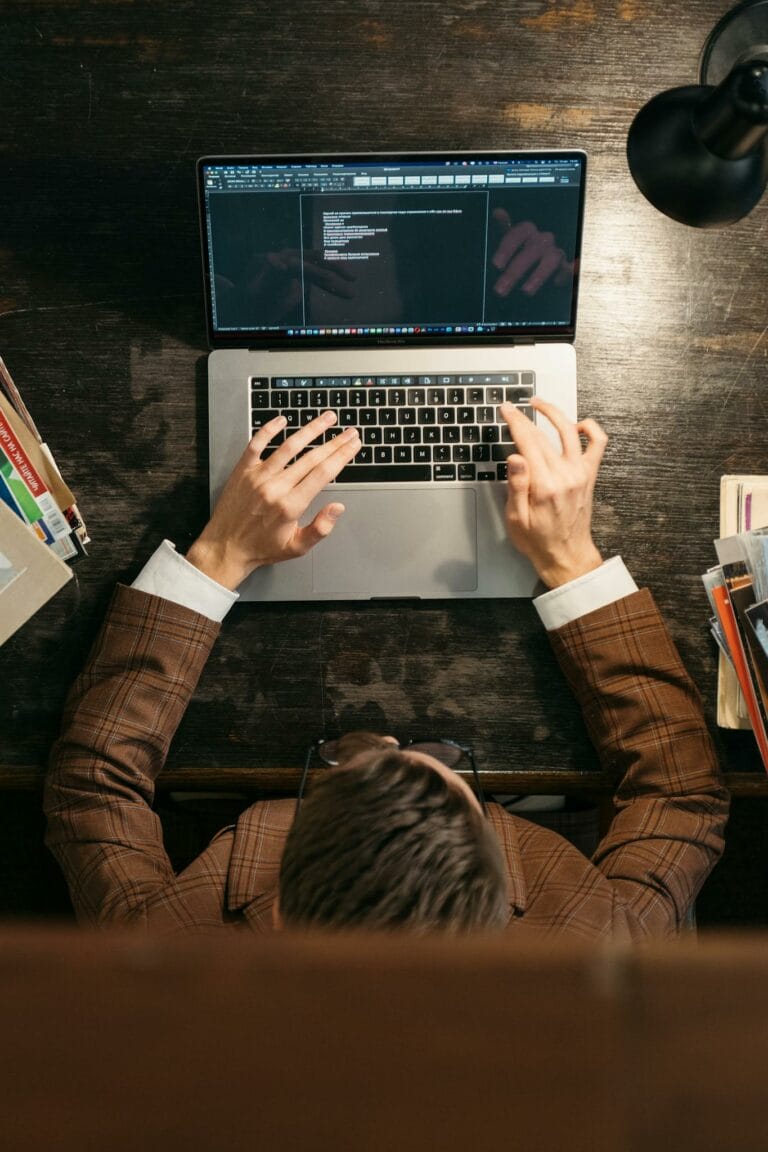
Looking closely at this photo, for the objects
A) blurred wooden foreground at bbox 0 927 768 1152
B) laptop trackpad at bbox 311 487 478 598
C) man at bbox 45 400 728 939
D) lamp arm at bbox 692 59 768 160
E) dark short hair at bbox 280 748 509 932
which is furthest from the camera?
laptop trackpad at bbox 311 487 478 598

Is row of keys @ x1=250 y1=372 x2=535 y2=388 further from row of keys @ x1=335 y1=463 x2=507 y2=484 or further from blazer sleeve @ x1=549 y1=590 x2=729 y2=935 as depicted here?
blazer sleeve @ x1=549 y1=590 x2=729 y2=935

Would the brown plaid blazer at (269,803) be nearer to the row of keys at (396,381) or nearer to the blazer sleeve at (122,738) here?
the blazer sleeve at (122,738)

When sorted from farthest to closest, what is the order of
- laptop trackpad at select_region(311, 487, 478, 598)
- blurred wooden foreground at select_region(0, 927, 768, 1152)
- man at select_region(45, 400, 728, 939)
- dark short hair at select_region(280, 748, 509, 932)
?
laptop trackpad at select_region(311, 487, 478, 598), man at select_region(45, 400, 728, 939), dark short hair at select_region(280, 748, 509, 932), blurred wooden foreground at select_region(0, 927, 768, 1152)

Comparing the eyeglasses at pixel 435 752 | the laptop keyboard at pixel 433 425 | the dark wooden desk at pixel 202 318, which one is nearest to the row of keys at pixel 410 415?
the laptop keyboard at pixel 433 425

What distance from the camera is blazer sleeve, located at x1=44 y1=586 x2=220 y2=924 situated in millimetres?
1061

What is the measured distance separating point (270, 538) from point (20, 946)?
93cm

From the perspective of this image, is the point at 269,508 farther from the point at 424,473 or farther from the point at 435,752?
the point at 435,752

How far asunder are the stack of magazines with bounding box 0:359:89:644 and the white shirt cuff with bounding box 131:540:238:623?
0.10 metres

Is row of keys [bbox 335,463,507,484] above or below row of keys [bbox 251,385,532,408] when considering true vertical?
below

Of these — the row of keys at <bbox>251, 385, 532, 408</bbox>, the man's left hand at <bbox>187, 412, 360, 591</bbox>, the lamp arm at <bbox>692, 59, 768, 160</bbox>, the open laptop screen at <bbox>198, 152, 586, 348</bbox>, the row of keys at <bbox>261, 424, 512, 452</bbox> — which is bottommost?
the man's left hand at <bbox>187, 412, 360, 591</bbox>

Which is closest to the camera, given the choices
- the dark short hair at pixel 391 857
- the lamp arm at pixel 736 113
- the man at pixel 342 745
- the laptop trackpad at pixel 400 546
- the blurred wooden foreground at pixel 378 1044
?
the blurred wooden foreground at pixel 378 1044

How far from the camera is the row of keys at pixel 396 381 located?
1140 millimetres

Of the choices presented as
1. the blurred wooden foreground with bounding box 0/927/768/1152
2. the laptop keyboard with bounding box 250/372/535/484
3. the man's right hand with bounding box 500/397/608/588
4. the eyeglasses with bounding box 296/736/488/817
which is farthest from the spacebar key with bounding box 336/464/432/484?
the blurred wooden foreground with bounding box 0/927/768/1152

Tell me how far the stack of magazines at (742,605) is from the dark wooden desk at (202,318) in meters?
0.02
